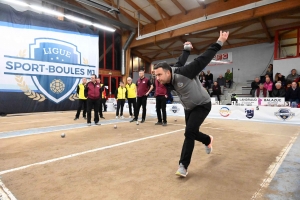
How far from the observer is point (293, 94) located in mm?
7961

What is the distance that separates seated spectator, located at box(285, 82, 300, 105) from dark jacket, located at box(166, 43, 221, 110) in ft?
24.0

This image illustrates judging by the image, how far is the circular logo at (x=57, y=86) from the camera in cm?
1219

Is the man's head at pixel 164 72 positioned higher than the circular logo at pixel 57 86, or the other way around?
the circular logo at pixel 57 86

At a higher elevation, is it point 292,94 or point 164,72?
point 164,72

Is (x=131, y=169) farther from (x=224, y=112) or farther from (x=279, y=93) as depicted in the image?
(x=279, y=93)

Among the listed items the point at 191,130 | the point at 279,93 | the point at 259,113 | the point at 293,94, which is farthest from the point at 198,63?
the point at 279,93

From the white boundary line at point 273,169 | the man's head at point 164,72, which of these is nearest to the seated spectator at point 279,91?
the white boundary line at point 273,169

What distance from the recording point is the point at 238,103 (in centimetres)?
834

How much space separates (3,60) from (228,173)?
39.5ft

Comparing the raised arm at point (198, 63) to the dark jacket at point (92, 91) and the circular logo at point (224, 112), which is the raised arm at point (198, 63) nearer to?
the dark jacket at point (92, 91)

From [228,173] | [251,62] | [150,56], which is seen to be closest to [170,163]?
[228,173]

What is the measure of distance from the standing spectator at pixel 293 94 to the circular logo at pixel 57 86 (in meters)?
12.0

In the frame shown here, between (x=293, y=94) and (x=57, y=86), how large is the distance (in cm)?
1222

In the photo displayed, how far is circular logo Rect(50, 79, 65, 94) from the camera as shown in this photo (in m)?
12.2
